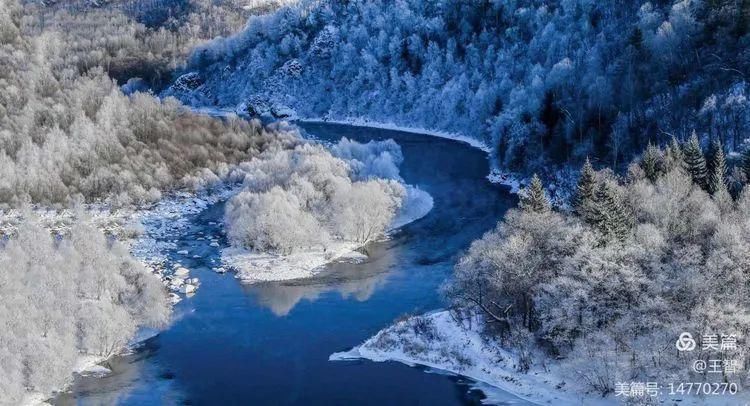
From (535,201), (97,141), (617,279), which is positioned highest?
(535,201)

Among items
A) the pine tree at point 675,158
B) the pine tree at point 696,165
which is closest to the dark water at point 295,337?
the pine tree at point 675,158

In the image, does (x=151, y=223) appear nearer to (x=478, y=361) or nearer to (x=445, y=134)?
(x=478, y=361)

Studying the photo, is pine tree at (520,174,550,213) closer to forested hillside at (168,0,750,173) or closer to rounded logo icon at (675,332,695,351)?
rounded logo icon at (675,332,695,351)

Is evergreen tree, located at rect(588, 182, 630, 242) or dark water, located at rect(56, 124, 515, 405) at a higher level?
evergreen tree, located at rect(588, 182, 630, 242)

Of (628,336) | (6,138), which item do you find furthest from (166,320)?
(6,138)

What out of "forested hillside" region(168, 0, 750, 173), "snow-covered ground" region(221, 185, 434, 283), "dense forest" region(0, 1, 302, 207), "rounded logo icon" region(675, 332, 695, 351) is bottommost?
"snow-covered ground" region(221, 185, 434, 283)

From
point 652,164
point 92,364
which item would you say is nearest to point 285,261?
point 92,364

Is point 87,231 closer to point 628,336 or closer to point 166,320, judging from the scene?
point 166,320

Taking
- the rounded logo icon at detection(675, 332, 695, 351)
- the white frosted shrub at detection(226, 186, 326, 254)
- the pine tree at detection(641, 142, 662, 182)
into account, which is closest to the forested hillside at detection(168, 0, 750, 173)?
the pine tree at detection(641, 142, 662, 182)

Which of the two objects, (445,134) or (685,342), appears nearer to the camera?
(685,342)
